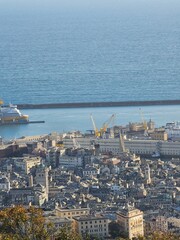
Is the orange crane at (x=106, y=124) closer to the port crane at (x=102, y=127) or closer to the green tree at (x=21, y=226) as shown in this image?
the port crane at (x=102, y=127)

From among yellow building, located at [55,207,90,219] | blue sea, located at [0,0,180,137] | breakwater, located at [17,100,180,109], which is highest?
blue sea, located at [0,0,180,137]

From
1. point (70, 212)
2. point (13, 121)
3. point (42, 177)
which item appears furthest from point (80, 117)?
point (70, 212)

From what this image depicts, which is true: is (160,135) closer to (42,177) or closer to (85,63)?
(42,177)

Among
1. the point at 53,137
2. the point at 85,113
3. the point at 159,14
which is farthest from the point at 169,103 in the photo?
the point at 159,14

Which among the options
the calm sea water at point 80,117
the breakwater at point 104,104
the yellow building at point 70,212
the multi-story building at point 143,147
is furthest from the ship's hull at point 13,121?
the yellow building at point 70,212

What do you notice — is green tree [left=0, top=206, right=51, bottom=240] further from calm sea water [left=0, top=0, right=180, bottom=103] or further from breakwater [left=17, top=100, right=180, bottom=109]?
calm sea water [left=0, top=0, right=180, bottom=103]

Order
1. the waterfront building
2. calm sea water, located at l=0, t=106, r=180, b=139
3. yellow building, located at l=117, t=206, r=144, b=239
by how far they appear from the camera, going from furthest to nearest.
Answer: calm sea water, located at l=0, t=106, r=180, b=139 → the waterfront building → yellow building, located at l=117, t=206, r=144, b=239

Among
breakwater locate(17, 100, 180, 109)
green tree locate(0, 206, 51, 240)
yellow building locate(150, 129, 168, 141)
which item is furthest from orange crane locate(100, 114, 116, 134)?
green tree locate(0, 206, 51, 240)
